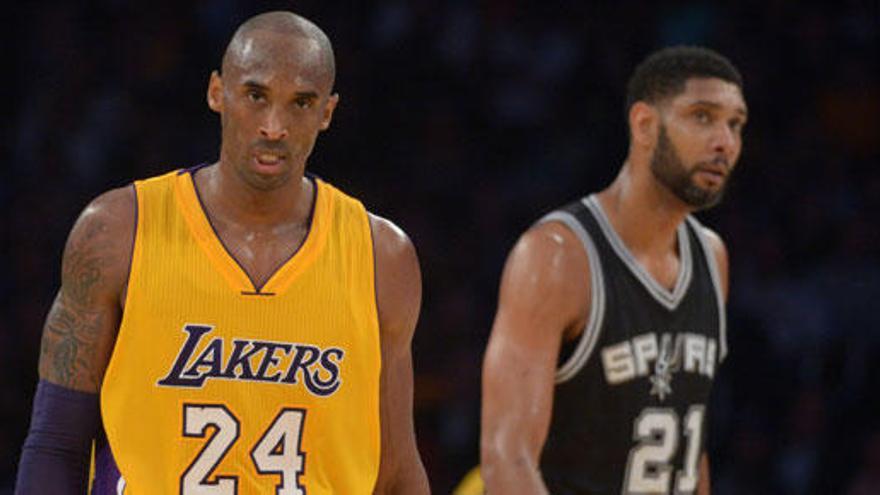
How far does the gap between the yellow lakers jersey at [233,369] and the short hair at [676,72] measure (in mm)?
1604

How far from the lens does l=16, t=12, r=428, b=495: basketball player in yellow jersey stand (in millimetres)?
3406

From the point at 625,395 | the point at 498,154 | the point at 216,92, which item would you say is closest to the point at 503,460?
the point at 625,395

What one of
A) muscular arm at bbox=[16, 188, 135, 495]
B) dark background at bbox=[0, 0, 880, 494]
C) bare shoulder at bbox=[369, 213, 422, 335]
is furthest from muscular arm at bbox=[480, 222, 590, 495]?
dark background at bbox=[0, 0, 880, 494]

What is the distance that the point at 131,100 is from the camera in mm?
8242

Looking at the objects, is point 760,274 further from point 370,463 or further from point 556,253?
point 370,463

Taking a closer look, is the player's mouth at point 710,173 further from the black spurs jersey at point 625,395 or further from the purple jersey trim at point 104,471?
the purple jersey trim at point 104,471

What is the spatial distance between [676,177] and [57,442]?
209cm

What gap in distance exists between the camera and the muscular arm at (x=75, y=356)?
341cm

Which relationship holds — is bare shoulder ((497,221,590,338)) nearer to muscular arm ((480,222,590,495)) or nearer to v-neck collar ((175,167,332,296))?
muscular arm ((480,222,590,495))

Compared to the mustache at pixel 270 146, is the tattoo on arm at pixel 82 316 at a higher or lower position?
lower

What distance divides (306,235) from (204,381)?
1.35ft

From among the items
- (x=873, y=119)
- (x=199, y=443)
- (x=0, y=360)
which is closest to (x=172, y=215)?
(x=199, y=443)

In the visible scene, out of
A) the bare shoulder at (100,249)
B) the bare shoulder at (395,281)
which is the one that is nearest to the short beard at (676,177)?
the bare shoulder at (395,281)

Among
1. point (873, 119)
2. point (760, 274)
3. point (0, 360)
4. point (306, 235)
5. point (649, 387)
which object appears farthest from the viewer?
point (873, 119)
